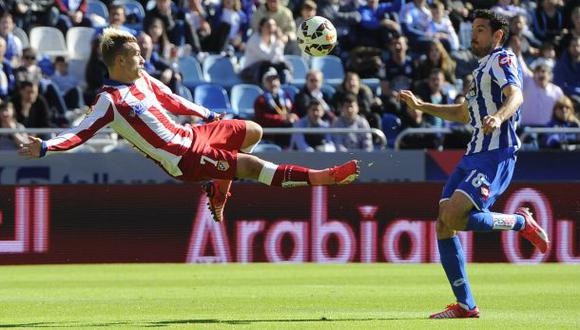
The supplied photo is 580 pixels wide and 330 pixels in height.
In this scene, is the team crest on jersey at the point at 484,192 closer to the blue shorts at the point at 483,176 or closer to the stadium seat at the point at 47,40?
the blue shorts at the point at 483,176

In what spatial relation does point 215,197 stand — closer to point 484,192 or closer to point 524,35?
point 484,192

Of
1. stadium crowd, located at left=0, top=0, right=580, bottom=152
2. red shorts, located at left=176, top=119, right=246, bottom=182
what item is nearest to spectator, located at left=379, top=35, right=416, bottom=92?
stadium crowd, located at left=0, top=0, right=580, bottom=152

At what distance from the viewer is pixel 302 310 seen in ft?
36.2

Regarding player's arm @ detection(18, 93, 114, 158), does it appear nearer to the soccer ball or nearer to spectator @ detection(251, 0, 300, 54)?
the soccer ball

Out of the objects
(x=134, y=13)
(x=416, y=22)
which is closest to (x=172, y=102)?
(x=134, y=13)

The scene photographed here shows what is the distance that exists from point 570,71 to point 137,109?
39.5ft

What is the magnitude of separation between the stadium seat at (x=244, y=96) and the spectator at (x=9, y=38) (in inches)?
136

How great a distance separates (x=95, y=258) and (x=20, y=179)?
4.96 feet

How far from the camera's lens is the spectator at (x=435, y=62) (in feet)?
67.1

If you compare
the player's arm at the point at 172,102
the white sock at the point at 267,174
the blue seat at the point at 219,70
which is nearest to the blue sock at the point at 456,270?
the white sock at the point at 267,174

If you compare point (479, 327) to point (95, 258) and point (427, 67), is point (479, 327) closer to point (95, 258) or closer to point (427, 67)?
point (95, 258)

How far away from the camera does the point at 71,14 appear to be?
838 inches

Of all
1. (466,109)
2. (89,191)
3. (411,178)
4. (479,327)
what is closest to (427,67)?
(411,178)

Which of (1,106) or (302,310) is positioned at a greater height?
(1,106)
